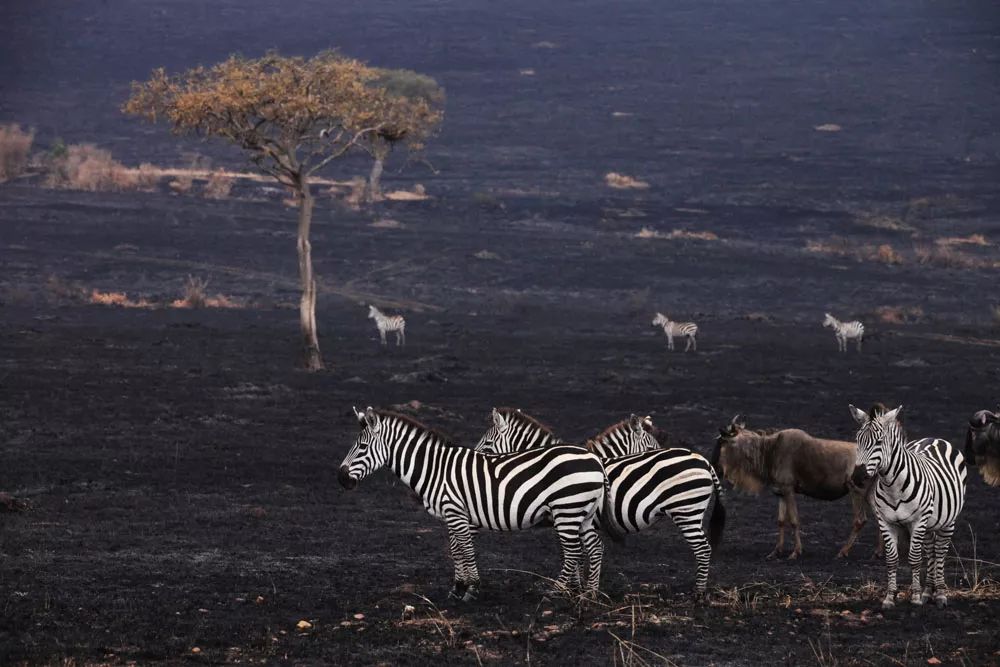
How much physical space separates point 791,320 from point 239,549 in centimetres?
2714

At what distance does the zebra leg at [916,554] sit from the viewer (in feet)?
37.7

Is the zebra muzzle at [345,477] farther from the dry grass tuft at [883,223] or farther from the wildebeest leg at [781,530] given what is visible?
the dry grass tuft at [883,223]

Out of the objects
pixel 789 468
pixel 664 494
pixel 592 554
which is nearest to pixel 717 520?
pixel 664 494

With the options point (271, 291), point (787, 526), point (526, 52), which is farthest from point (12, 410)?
point (526, 52)

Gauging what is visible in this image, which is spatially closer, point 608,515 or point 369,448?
point 608,515

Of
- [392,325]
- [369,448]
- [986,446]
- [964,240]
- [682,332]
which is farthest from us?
[964,240]

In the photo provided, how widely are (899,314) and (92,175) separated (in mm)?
32864

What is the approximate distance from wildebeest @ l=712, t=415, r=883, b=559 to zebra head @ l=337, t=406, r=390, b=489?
427 cm

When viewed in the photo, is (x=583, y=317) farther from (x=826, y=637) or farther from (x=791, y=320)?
(x=826, y=637)

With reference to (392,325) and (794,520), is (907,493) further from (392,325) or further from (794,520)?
(392,325)

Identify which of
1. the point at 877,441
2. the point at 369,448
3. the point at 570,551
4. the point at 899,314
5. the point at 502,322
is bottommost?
the point at 502,322

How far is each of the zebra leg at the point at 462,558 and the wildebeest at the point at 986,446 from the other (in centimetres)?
570

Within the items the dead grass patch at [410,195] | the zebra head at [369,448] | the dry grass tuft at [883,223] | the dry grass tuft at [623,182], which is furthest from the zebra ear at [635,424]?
the dry grass tuft at [623,182]

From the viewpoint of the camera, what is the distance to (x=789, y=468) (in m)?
15.0
